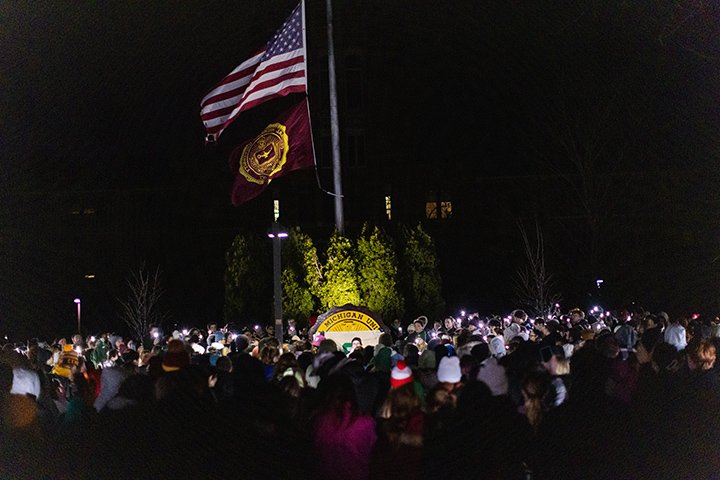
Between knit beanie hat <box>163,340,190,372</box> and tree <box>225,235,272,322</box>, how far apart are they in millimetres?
19595

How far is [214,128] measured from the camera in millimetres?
21672

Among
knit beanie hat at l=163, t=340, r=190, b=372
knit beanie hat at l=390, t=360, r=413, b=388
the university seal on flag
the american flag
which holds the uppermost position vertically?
the american flag

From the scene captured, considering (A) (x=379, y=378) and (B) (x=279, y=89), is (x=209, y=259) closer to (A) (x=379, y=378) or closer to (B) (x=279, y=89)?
(B) (x=279, y=89)

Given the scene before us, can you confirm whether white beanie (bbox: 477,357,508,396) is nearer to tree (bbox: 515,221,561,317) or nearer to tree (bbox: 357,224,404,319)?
tree (bbox: 357,224,404,319)

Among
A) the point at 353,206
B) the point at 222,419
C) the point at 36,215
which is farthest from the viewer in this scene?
the point at 36,215

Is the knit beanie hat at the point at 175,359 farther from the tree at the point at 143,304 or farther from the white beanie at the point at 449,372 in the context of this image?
the tree at the point at 143,304

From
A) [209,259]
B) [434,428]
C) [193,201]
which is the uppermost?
[193,201]

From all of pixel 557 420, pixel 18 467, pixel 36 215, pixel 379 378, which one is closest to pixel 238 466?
pixel 379 378

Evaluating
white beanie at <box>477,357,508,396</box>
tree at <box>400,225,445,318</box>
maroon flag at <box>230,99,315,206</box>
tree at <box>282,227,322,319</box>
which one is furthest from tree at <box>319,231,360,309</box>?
white beanie at <box>477,357,508,396</box>

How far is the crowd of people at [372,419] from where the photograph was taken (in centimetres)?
790

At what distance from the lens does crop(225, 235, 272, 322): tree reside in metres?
29.8

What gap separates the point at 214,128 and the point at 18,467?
1283 cm

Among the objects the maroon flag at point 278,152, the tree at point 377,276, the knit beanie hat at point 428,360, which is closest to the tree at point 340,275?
the tree at point 377,276

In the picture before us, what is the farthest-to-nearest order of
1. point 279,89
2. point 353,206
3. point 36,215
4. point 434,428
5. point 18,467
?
point 36,215, point 353,206, point 279,89, point 18,467, point 434,428
